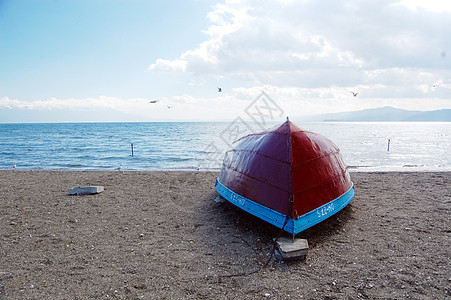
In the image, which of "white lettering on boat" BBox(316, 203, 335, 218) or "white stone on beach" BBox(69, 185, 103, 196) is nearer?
"white lettering on boat" BBox(316, 203, 335, 218)

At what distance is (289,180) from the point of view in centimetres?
571

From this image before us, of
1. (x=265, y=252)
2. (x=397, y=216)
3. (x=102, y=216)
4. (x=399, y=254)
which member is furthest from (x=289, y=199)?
(x=102, y=216)

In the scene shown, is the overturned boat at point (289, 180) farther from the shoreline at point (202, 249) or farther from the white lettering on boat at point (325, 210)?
the shoreline at point (202, 249)

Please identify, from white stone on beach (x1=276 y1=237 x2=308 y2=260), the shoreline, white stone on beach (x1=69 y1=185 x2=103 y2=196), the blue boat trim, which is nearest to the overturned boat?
the blue boat trim

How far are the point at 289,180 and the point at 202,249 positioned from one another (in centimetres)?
225

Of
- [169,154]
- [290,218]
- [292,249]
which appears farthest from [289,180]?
[169,154]

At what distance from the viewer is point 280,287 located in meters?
4.24

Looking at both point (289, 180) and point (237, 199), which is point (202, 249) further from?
point (289, 180)

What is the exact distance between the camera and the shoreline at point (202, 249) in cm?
422

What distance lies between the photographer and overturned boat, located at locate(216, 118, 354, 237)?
5.54 meters

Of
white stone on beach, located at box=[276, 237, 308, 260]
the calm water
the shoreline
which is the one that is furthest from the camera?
the calm water

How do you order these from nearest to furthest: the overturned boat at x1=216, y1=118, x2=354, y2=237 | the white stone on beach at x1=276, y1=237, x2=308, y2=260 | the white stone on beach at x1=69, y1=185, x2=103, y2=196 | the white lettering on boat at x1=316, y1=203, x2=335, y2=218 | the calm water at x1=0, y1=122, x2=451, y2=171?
the white stone on beach at x1=276, y1=237, x2=308, y2=260 → the overturned boat at x1=216, y1=118, x2=354, y2=237 → the white lettering on boat at x1=316, y1=203, x2=335, y2=218 → the white stone on beach at x1=69, y1=185, x2=103, y2=196 → the calm water at x1=0, y1=122, x2=451, y2=171

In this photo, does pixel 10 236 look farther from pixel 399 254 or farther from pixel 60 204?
pixel 399 254

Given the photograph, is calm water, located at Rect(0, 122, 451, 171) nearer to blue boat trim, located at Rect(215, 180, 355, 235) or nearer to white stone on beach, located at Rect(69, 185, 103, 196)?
white stone on beach, located at Rect(69, 185, 103, 196)
